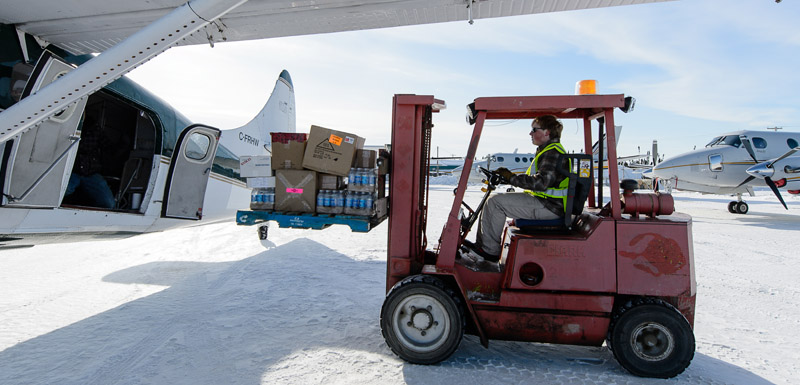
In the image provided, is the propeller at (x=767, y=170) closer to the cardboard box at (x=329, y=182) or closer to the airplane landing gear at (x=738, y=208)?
the airplane landing gear at (x=738, y=208)

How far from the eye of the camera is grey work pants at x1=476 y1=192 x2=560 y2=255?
3604mm

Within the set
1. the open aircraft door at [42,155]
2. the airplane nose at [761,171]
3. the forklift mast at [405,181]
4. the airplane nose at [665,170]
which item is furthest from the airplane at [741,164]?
the open aircraft door at [42,155]

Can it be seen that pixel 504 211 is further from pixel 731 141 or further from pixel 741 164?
pixel 731 141

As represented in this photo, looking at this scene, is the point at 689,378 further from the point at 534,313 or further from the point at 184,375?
the point at 184,375

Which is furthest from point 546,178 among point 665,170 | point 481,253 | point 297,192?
point 665,170

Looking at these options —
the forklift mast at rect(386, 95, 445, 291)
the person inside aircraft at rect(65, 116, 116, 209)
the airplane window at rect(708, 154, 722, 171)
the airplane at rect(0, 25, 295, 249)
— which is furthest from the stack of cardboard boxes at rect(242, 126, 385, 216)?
the airplane window at rect(708, 154, 722, 171)

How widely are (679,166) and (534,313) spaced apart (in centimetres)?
1658

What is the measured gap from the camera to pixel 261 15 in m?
4.66

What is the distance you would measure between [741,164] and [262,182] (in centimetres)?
1819

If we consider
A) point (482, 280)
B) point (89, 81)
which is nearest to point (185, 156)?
→ point (89, 81)

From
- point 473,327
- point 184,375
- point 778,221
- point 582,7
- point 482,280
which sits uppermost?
point 582,7

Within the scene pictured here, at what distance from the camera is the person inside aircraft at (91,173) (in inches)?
223

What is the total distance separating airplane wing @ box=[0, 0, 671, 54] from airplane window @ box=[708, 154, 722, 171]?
1494cm

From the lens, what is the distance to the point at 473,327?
11.9ft
